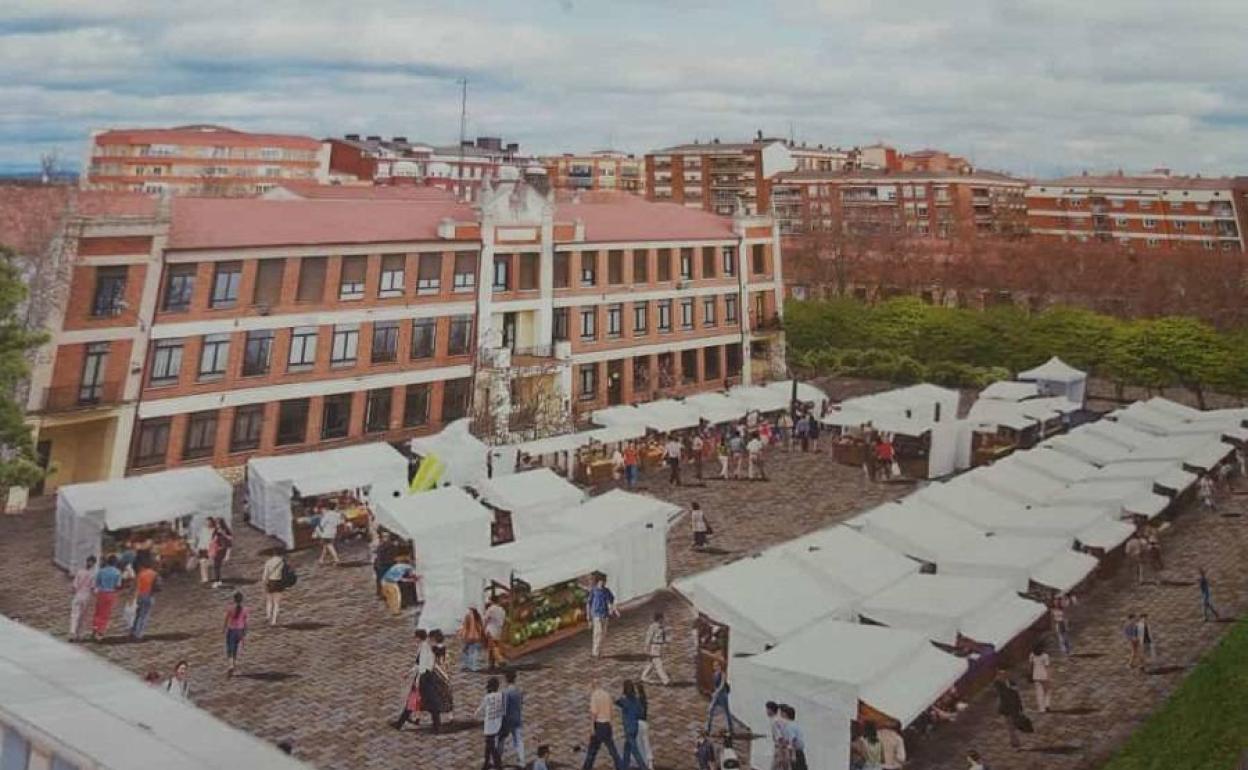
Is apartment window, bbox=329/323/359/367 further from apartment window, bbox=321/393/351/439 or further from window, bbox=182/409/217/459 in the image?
window, bbox=182/409/217/459

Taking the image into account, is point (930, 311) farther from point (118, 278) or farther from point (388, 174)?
point (388, 174)

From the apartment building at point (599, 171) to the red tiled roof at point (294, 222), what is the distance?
329ft

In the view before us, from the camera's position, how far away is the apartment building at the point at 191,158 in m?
98.1

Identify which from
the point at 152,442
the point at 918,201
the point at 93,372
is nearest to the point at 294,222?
the point at 93,372

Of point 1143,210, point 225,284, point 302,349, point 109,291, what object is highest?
point 1143,210

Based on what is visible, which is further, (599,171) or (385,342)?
(599,171)

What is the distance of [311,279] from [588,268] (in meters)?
13.5

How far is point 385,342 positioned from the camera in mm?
39594

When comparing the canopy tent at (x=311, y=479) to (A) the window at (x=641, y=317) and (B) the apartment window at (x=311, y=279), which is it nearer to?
(B) the apartment window at (x=311, y=279)

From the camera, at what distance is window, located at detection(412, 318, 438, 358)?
133 ft

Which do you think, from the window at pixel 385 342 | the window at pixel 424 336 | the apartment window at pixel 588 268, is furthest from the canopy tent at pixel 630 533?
the apartment window at pixel 588 268

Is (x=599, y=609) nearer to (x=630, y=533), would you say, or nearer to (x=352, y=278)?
(x=630, y=533)

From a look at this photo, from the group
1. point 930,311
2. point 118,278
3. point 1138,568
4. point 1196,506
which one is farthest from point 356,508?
point 930,311

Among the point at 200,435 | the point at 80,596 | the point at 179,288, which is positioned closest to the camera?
the point at 80,596
